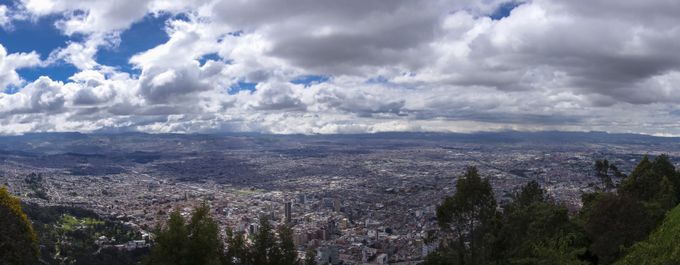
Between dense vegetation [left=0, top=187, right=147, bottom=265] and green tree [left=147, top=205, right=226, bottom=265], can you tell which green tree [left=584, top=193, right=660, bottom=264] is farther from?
dense vegetation [left=0, top=187, right=147, bottom=265]

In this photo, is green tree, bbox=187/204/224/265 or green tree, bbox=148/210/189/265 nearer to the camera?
green tree, bbox=148/210/189/265

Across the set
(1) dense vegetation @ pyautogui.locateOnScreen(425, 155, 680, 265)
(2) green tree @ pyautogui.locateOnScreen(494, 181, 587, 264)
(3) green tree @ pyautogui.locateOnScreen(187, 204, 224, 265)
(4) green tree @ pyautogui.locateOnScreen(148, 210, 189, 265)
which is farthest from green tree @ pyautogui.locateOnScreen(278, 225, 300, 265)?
(2) green tree @ pyautogui.locateOnScreen(494, 181, 587, 264)

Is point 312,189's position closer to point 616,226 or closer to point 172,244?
point 616,226

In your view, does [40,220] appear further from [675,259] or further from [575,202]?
[675,259]

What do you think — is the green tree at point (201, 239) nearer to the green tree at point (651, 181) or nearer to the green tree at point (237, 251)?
the green tree at point (237, 251)

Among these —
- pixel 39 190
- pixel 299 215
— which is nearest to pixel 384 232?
pixel 299 215

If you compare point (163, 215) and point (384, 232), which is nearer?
point (384, 232)
